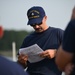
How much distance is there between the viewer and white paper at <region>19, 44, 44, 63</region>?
18.3 ft

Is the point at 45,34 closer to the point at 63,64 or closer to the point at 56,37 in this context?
the point at 56,37

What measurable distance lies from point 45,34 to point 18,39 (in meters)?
35.4

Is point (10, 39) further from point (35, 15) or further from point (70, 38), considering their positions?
point (70, 38)

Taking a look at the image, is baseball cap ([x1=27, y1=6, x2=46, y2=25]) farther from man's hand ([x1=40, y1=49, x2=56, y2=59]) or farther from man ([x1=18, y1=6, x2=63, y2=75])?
man's hand ([x1=40, y1=49, x2=56, y2=59])

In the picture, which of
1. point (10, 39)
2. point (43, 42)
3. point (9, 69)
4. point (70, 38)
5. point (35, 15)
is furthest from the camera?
point (10, 39)

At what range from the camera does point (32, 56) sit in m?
5.72

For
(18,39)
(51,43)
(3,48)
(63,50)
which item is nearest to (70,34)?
(63,50)

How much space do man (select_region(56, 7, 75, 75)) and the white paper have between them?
69.4 inches

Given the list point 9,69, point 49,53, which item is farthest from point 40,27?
point 9,69

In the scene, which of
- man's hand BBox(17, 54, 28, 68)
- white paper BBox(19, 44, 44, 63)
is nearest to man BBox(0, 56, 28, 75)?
white paper BBox(19, 44, 44, 63)

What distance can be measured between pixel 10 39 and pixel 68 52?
3605 cm

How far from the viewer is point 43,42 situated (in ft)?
18.4

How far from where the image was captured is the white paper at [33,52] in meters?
5.59

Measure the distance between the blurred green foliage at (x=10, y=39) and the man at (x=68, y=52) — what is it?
3037 centimetres
